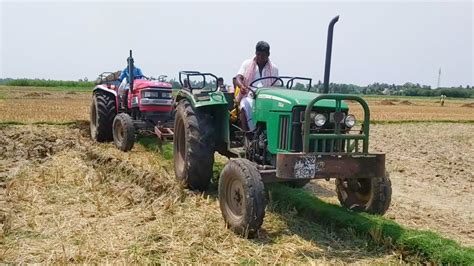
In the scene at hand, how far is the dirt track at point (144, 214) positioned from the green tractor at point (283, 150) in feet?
1.24

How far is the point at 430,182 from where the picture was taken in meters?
8.30

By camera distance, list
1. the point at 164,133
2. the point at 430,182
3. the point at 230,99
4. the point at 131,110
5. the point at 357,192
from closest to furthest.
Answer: the point at 357,192, the point at 230,99, the point at 430,182, the point at 164,133, the point at 131,110

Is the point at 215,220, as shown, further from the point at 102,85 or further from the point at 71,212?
the point at 102,85

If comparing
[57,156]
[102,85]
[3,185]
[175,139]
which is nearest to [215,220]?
Answer: [175,139]

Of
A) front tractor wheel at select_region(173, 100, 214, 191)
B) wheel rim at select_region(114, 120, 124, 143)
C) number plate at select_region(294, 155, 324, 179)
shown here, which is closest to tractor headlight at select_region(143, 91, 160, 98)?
→ wheel rim at select_region(114, 120, 124, 143)

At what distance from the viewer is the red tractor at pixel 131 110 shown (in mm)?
9422

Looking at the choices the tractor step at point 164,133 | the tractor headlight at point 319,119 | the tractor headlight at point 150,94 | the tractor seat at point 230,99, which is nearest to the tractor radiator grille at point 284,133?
the tractor headlight at point 319,119

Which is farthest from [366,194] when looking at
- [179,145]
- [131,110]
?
[131,110]

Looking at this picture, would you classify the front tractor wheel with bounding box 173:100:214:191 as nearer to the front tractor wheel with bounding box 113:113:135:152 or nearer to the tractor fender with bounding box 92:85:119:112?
the front tractor wheel with bounding box 113:113:135:152

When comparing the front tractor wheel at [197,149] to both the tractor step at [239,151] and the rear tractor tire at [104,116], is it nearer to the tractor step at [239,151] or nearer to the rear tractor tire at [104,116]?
the tractor step at [239,151]

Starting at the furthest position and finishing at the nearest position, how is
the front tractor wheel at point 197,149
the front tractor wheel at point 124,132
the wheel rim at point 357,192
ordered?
the front tractor wheel at point 124,132, the front tractor wheel at point 197,149, the wheel rim at point 357,192

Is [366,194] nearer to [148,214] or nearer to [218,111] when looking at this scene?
[218,111]

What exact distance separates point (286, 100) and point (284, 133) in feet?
1.11

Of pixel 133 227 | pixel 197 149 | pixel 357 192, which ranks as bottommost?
pixel 133 227
